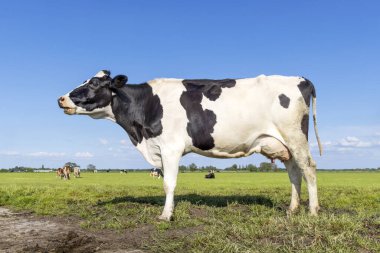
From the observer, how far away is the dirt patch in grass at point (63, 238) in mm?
7000

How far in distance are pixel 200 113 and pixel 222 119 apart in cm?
55

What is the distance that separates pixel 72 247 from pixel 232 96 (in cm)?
512

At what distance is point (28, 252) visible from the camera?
6934mm

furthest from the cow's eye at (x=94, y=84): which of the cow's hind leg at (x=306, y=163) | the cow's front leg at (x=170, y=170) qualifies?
the cow's hind leg at (x=306, y=163)

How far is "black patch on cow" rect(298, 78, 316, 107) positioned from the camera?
10.1 metres

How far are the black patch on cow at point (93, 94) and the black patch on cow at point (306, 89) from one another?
4914 mm

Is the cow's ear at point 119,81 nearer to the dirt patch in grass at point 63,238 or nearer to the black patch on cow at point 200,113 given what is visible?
the black patch on cow at point 200,113

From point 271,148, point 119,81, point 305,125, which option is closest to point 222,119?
point 271,148

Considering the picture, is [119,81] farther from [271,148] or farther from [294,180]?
[294,180]

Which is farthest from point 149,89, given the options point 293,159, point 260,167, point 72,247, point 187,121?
point 260,167

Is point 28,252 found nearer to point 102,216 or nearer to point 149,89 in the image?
point 102,216

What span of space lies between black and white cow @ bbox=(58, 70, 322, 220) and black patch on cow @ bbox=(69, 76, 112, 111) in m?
0.03

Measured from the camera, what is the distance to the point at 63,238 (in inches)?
303

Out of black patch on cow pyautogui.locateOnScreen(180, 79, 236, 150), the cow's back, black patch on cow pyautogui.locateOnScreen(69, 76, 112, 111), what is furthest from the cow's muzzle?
black patch on cow pyautogui.locateOnScreen(180, 79, 236, 150)
